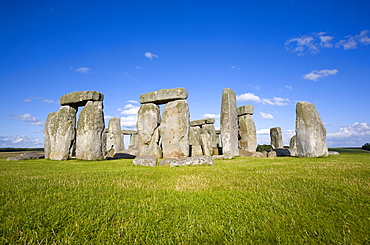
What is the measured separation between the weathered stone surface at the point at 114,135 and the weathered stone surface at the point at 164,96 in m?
8.01

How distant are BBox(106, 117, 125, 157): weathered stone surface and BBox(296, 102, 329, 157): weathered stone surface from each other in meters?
14.4

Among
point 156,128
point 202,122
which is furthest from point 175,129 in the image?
point 202,122

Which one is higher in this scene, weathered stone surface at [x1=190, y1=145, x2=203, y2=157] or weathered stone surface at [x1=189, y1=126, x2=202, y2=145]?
weathered stone surface at [x1=189, y1=126, x2=202, y2=145]

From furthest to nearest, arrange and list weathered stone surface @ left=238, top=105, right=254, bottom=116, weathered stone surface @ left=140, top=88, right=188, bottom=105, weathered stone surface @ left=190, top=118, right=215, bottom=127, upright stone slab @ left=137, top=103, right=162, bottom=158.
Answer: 1. weathered stone surface @ left=190, top=118, right=215, bottom=127
2. weathered stone surface @ left=238, top=105, right=254, bottom=116
3. upright stone slab @ left=137, top=103, right=162, bottom=158
4. weathered stone surface @ left=140, top=88, right=188, bottom=105

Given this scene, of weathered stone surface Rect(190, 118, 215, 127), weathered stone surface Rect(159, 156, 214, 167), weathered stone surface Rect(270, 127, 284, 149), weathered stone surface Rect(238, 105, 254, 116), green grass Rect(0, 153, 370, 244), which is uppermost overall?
weathered stone surface Rect(238, 105, 254, 116)

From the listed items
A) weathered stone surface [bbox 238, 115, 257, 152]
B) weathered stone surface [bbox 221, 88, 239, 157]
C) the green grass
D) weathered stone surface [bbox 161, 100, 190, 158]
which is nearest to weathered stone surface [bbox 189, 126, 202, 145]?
weathered stone surface [bbox 238, 115, 257, 152]

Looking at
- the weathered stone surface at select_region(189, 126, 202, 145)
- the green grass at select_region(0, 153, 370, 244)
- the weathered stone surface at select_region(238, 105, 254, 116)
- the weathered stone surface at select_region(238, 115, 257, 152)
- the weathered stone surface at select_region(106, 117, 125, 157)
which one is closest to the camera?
the green grass at select_region(0, 153, 370, 244)

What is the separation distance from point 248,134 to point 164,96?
7.77 m

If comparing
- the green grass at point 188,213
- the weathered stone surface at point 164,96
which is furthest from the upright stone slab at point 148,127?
the green grass at point 188,213

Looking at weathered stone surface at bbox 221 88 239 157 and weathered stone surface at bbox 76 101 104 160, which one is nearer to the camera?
weathered stone surface at bbox 76 101 104 160

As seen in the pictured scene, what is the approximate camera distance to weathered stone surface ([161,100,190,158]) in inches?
478

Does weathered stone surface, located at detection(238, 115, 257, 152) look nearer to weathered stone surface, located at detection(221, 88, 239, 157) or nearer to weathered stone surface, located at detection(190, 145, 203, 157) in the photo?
weathered stone surface, located at detection(221, 88, 239, 157)

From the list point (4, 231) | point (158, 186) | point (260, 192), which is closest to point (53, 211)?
point (4, 231)

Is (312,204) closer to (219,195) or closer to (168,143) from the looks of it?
(219,195)
